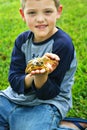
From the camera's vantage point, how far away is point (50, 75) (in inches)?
126

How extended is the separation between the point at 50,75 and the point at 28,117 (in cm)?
41

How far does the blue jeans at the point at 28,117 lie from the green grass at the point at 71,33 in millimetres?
708

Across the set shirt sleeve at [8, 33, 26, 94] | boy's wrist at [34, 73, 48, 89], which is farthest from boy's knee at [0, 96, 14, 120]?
boy's wrist at [34, 73, 48, 89]

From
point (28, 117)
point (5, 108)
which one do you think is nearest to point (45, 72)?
point (28, 117)

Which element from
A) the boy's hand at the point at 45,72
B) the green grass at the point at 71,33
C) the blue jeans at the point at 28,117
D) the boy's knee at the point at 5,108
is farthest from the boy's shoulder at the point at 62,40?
the green grass at the point at 71,33

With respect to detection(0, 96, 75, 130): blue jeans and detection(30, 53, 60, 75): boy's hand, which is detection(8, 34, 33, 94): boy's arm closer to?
detection(0, 96, 75, 130): blue jeans

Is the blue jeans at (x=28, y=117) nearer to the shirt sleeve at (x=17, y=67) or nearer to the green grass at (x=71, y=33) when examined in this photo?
the shirt sleeve at (x=17, y=67)

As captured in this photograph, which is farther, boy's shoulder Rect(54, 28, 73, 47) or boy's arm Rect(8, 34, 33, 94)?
boy's arm Rect(8, 34, 33, 94)

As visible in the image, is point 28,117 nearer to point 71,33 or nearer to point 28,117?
point 28,117

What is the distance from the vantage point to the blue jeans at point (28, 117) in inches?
127

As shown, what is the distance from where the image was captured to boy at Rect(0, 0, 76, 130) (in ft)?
10.4

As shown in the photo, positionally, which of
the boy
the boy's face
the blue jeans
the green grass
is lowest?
the green grass

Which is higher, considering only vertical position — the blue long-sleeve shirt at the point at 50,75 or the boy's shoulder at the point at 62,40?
the boy's shoulder at the point at 62,40

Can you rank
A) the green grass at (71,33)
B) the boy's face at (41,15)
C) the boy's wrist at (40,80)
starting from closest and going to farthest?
the boy's wrist at (40,80) → the boy's face at (41,15) → the green grass at (71,33)
